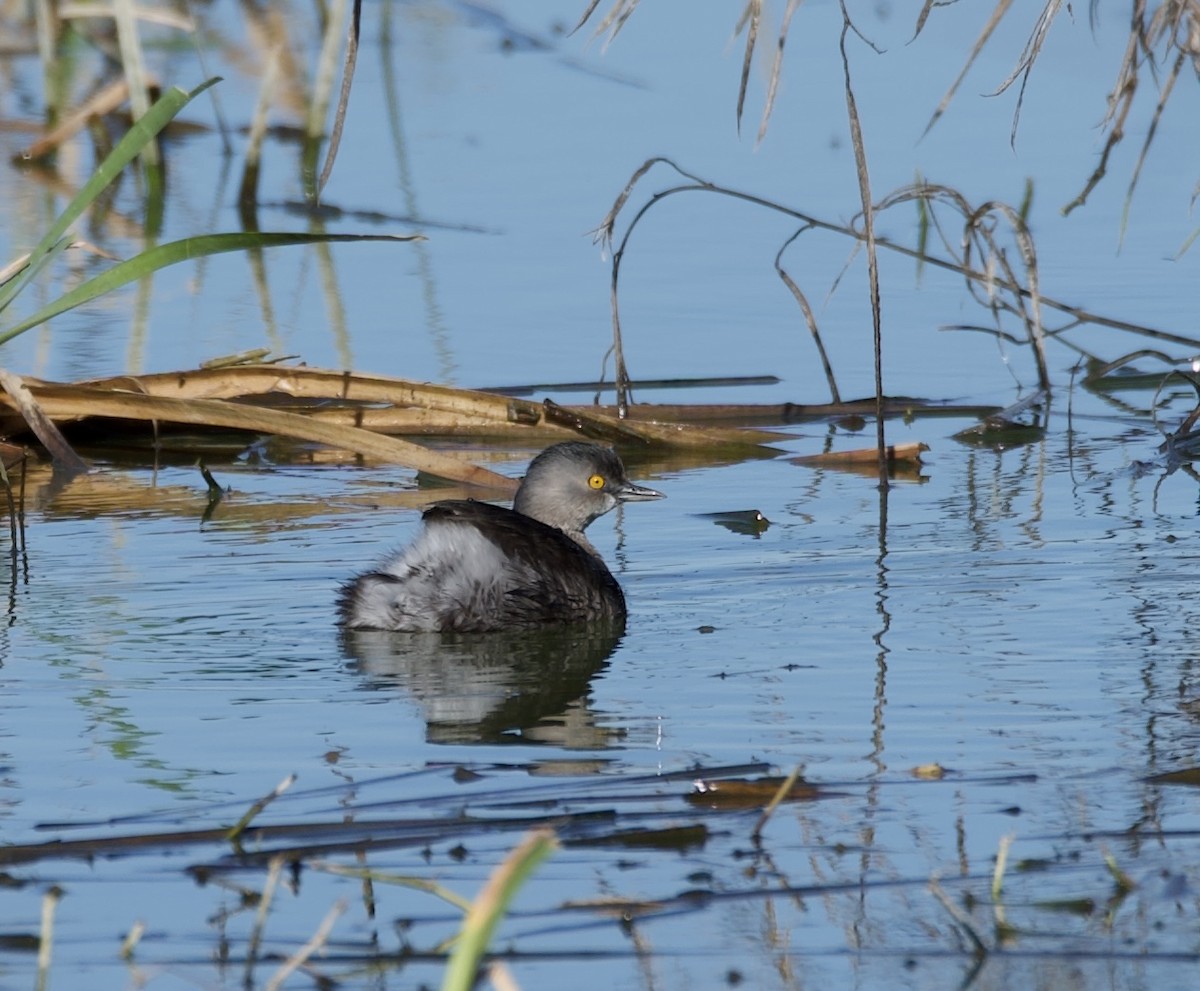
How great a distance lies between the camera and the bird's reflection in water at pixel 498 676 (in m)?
5.29

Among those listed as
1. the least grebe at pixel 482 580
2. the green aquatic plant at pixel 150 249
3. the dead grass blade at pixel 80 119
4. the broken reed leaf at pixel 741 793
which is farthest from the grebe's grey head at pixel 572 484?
the dead grass blade at pixel 80 119

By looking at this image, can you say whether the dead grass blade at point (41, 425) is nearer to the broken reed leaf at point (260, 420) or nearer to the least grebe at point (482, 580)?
the broken reed leaf at point (260, 420)

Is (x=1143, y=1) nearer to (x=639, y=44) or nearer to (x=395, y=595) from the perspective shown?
(x=395, y=595)

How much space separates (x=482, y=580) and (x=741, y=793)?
6.99 feet

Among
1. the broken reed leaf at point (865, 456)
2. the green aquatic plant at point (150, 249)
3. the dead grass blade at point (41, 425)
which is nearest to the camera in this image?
the green aquatic plant at point (150, 249)

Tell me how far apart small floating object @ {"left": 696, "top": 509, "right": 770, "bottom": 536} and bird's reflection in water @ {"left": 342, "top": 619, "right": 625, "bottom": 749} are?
0.96 m

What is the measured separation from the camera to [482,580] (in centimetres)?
646

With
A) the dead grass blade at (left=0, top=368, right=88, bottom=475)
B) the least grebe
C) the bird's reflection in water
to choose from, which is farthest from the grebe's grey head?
the dead grass blade at (left=0, top=368, right=88, bottom=475)

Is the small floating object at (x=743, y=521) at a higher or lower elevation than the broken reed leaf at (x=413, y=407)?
lower

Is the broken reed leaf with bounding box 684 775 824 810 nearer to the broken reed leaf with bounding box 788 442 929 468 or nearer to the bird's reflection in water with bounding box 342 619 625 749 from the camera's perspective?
the bird's reflection in water with bounding box 342 619 625 749

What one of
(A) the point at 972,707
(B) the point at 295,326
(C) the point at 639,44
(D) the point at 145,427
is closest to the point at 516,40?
(C) the point at 639,44

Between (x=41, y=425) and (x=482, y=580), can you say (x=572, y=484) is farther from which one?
(x=41, y=425)

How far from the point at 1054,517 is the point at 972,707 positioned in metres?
2.11

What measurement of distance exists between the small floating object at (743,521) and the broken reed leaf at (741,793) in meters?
2.75
